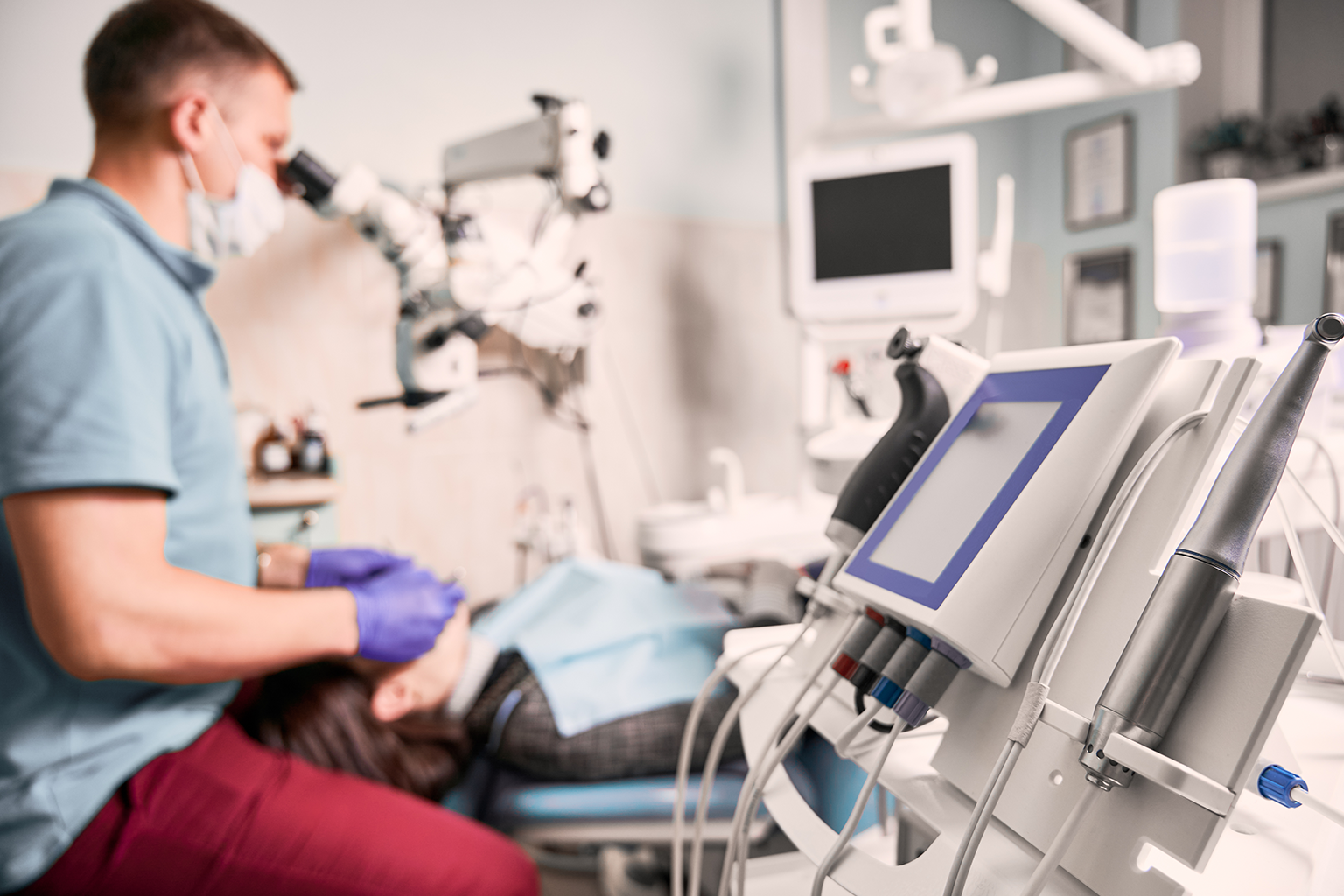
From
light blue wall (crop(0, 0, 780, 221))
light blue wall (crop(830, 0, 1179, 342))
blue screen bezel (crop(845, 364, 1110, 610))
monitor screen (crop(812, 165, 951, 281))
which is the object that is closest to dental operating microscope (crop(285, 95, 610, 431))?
light blue wall (crop(0, 0, 780, 221))

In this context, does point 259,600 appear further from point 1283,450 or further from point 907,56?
point 907,56

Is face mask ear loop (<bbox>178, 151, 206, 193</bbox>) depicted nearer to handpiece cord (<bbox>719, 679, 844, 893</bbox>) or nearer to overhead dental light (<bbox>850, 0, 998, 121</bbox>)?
handpiece cord (<bbox>719, 679, 844, 893</bbox>)

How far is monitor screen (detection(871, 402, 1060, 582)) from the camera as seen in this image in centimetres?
43

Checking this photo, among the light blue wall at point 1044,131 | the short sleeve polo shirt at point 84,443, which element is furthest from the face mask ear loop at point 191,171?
the light blue wall at point 1044,131

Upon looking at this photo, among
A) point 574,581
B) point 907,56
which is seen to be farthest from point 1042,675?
point 907,56

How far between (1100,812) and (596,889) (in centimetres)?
113

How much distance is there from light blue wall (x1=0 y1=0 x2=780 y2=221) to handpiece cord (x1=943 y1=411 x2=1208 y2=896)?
5.67 feet

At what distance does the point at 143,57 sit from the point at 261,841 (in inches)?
36.7

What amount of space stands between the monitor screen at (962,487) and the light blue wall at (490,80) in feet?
5.31

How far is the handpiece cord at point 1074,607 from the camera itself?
0.33 metres

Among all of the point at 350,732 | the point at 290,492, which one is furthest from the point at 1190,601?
the point at 290,492

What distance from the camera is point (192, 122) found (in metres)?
0.98

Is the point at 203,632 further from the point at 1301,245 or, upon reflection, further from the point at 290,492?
the point at 1301,245

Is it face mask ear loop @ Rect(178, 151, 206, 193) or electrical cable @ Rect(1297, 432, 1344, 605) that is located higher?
face mask ear loop @ Rect(178, 151, 206, 193)
